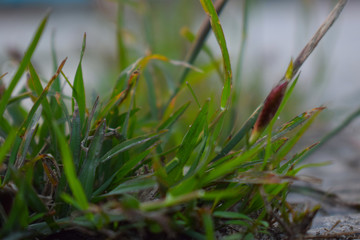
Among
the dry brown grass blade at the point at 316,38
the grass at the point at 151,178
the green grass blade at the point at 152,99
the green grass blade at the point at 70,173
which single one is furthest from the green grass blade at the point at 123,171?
the green grass blade at the point at 152,99

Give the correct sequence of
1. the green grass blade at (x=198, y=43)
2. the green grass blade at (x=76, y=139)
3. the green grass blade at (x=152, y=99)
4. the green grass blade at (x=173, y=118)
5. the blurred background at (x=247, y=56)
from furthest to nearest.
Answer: the blurred background at (x=247, y=56) < the green grass blade at (x=152, y=99) < the green grass blade at (x=198, y=43) < the green grass blade at (x=173, y=118) < the green grass blade at (x=76, y=139)

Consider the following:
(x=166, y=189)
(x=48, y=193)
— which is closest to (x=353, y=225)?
(x=166, y=189)

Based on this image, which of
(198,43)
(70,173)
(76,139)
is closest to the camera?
(70,173)

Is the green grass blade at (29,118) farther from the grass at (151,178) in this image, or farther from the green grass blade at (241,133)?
the green grass blade at (241,133)

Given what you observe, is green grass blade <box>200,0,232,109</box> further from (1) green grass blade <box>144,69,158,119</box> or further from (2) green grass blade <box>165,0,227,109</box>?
(1) green grass blade <box>144,69,158,119</box>

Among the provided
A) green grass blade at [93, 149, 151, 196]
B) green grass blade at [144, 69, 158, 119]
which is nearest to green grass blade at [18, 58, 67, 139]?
green grass blade at [93, 149, 151, 196]

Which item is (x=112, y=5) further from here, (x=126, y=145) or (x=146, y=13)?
(x=126, y=145)

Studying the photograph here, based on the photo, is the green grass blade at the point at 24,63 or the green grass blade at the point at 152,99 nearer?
the green grass blade at the point at 24,63

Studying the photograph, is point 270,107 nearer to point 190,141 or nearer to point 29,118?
point 190,141

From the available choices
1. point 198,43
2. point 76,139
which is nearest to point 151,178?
point 76,139
